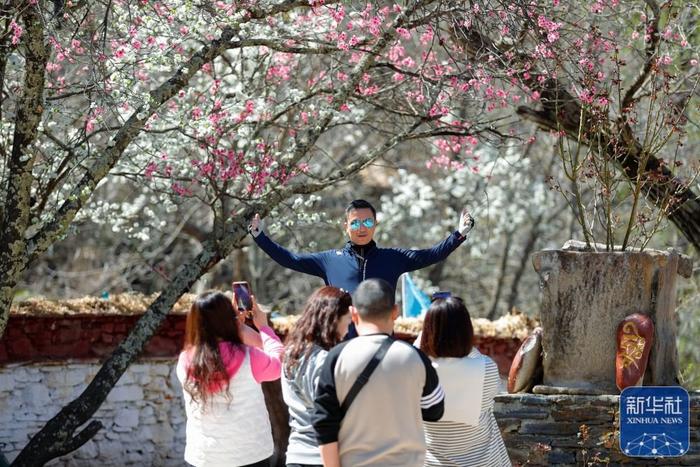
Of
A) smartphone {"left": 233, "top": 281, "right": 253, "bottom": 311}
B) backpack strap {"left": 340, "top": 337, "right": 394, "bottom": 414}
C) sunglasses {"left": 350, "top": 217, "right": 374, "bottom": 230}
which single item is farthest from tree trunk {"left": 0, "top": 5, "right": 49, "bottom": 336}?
backpack strap {"left": 340, "top": 337, "right": 394, "bottom": 414}

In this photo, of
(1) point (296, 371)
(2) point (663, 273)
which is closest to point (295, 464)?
(1) point (296, 371)

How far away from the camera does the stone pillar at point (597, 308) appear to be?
6.30 meters

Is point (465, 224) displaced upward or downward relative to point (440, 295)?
upward

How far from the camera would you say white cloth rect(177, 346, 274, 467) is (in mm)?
4320

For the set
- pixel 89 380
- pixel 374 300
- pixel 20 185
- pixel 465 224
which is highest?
pixel 20 185

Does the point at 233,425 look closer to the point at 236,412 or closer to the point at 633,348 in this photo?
the point at 236,412

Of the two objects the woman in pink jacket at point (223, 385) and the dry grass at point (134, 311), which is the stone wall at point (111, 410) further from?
the woman in pink jacket at point (223, 385)

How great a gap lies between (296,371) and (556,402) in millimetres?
2735

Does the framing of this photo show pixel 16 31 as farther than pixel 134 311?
No

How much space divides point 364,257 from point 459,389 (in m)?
1.52

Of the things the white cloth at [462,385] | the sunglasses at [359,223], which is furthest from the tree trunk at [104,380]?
the white cloth at [462,385]

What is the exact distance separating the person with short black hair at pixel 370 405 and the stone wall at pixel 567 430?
2603 millimetres

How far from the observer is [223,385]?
428 centimetres

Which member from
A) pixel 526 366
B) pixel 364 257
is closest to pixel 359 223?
pixel 364 257
